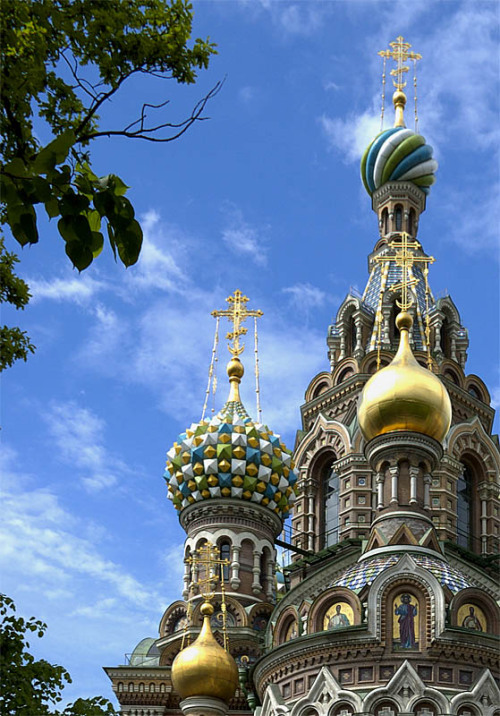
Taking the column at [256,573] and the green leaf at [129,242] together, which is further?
the column at [256,573]

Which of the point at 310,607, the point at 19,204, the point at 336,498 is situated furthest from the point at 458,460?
the point at 19,204

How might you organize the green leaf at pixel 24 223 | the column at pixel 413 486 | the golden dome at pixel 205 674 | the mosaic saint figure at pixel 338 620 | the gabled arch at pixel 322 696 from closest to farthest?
1. the green leaf at pixel 24 223
2. the gabled arch at pixel 322 696
3. the mosaic saint figure at pixel 338 620
4. the column at pixel 413 486
5. the golden dome at pixel 205 674

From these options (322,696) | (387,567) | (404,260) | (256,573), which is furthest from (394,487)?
(256,573)

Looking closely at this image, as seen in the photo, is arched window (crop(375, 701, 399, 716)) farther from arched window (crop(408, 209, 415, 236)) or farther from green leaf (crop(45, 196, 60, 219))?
arched window (crop(408, 209, 415, 236))

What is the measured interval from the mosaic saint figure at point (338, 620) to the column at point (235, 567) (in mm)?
6838

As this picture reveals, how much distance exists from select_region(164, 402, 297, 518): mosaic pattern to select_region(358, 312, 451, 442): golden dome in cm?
542

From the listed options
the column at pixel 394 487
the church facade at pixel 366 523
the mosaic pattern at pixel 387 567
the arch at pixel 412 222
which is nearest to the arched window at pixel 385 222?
the church facade at pixel 366 523

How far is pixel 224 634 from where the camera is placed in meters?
24.5

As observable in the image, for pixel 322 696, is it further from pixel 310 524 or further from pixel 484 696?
pixel 310 524

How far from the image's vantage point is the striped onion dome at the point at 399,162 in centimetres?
3316

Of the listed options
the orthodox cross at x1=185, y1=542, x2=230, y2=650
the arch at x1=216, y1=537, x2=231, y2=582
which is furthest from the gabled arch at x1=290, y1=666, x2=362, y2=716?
the arch at x1=216, y1=537, x2=231, y2=582

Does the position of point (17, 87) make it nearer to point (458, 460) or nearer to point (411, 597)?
point (411, 597)

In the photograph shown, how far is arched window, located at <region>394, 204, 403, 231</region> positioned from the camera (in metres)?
32.5

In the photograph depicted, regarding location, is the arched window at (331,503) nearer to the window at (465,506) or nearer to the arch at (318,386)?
the arch at (318,386)
